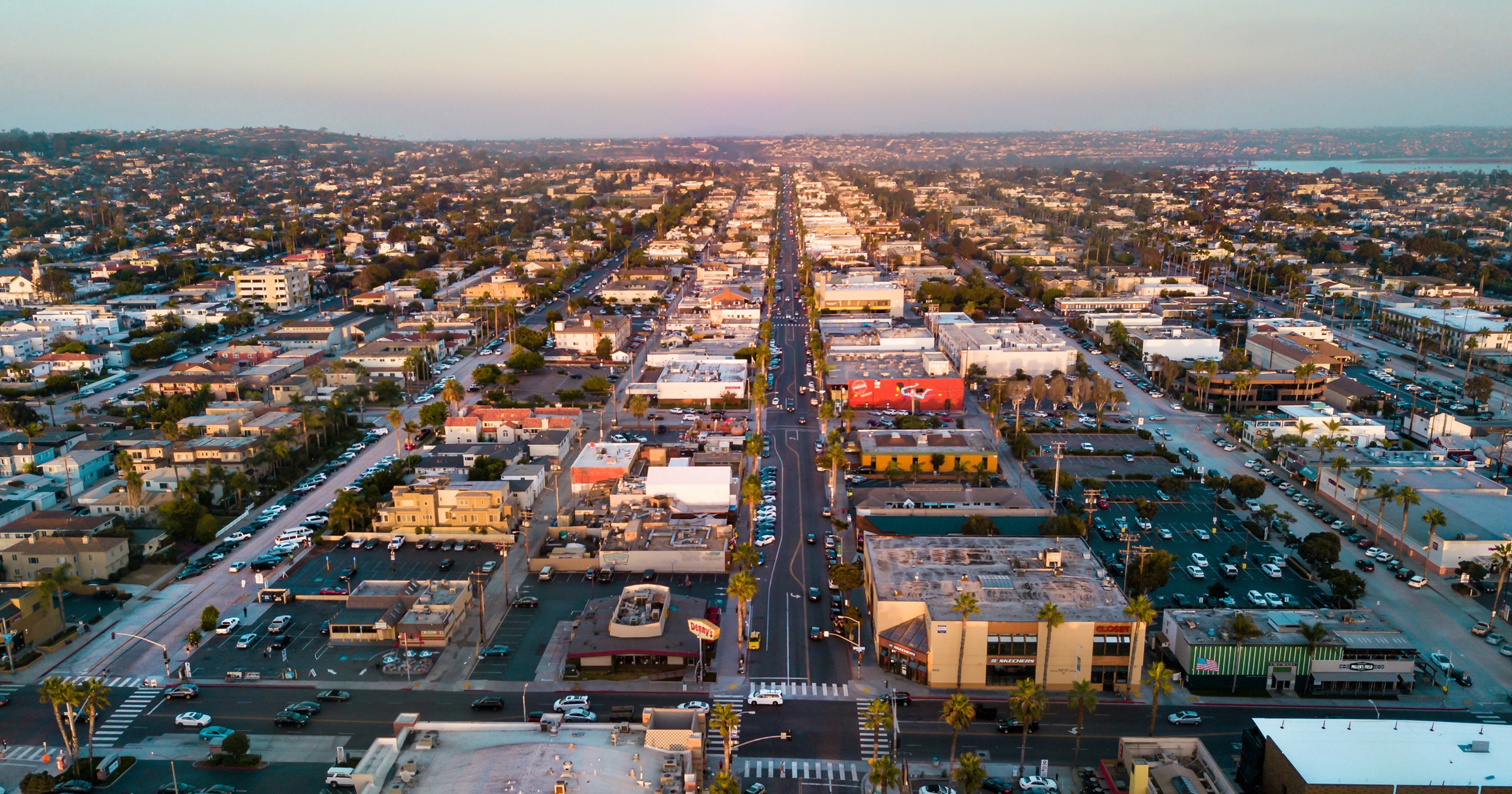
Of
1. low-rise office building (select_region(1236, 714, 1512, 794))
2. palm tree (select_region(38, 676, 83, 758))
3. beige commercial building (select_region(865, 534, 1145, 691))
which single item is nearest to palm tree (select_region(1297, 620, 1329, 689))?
low-rise office building (select_region(1236, 714, 1512, 794))

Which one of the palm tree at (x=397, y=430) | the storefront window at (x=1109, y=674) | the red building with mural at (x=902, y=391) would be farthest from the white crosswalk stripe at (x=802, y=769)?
the red building with mural at (x=902, y=391)

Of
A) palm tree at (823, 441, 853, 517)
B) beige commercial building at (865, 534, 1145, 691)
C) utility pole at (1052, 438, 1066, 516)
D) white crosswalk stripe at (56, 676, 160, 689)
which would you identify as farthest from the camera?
palm tree at (823, 441, 853, 517)

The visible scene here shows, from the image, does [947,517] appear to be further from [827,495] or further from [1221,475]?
[1221,475]

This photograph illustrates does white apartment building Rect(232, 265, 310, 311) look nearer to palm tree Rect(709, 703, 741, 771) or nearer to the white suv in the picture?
the white suv

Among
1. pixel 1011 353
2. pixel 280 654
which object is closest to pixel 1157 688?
pixel 280 654

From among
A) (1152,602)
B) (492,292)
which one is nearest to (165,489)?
(1152,602)
